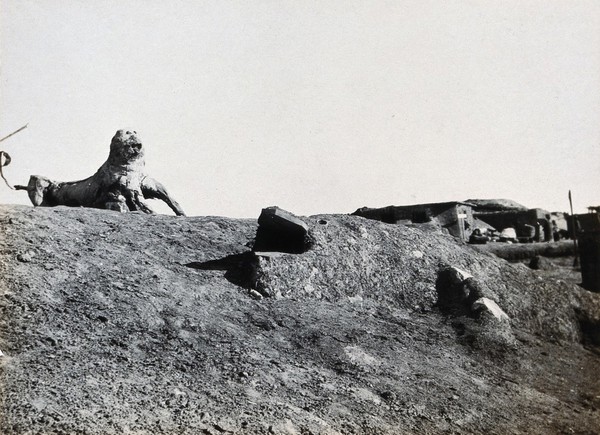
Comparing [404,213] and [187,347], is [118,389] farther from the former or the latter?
[404,213]

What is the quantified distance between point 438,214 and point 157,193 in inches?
599

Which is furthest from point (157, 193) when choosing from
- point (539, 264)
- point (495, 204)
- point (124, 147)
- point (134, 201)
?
point (495, 204)

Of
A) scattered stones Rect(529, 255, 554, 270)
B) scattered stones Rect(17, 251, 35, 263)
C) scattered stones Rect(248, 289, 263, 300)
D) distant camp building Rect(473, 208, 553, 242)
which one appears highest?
distant camp building Rect(473, 208, 553, 242)

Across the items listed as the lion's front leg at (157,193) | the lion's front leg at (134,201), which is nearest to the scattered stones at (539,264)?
the lion's front leg at (157,193)

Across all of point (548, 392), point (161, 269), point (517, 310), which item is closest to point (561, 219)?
point (517, 310)

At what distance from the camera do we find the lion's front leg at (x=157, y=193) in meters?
7.64

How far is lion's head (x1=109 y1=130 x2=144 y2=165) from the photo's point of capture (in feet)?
24.1

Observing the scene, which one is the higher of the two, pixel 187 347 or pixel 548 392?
pixel 187 347

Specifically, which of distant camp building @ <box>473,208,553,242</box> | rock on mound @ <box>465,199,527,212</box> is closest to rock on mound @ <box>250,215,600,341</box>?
distant camp building @ <box>473,208,553,242</box>

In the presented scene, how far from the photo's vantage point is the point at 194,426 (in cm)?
306

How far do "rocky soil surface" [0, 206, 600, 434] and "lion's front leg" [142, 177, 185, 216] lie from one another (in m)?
1.04

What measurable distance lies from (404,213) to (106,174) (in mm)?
Result: 17152

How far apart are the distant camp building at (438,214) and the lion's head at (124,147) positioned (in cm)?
1209

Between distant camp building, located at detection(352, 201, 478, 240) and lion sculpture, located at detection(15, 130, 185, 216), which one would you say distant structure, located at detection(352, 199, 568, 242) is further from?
lion sculpture, located at detection(15, 130, 185, 216)
